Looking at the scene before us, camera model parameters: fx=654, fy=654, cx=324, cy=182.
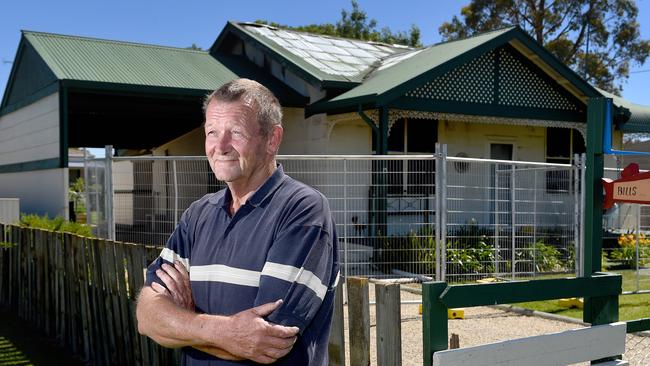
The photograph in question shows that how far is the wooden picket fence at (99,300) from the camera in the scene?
10.7ft

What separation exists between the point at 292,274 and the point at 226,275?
26 centimetres

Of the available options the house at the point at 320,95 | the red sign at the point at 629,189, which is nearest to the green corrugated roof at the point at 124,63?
the house at the point at 320,95

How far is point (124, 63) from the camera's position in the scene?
1301 centimetres

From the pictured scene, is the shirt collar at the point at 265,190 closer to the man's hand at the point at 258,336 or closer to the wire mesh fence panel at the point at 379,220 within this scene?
the man's hand at the point at 258,336

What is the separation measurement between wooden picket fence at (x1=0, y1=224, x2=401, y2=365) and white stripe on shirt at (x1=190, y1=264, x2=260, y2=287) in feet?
3.75

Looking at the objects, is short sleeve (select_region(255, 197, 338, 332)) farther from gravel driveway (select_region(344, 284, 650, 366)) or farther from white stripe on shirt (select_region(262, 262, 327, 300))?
gravel driveway (select_region(344, 284, 650, 366))

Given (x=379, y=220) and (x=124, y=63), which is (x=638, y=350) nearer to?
(x=379, y=220)

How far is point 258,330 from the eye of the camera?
204 centimetres

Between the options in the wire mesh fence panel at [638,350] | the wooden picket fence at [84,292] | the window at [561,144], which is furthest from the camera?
the window at [561,144]

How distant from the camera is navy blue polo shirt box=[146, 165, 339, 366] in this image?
2070 millimetres

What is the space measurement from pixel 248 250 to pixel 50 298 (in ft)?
17.9

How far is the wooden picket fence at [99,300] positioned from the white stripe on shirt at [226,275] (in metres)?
1.14

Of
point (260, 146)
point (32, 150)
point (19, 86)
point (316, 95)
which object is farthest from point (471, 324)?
point (19, 86)

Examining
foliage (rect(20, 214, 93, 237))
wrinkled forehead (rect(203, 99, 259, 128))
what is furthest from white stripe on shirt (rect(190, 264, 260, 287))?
foliage (rect(20, 214, 93, 237))
